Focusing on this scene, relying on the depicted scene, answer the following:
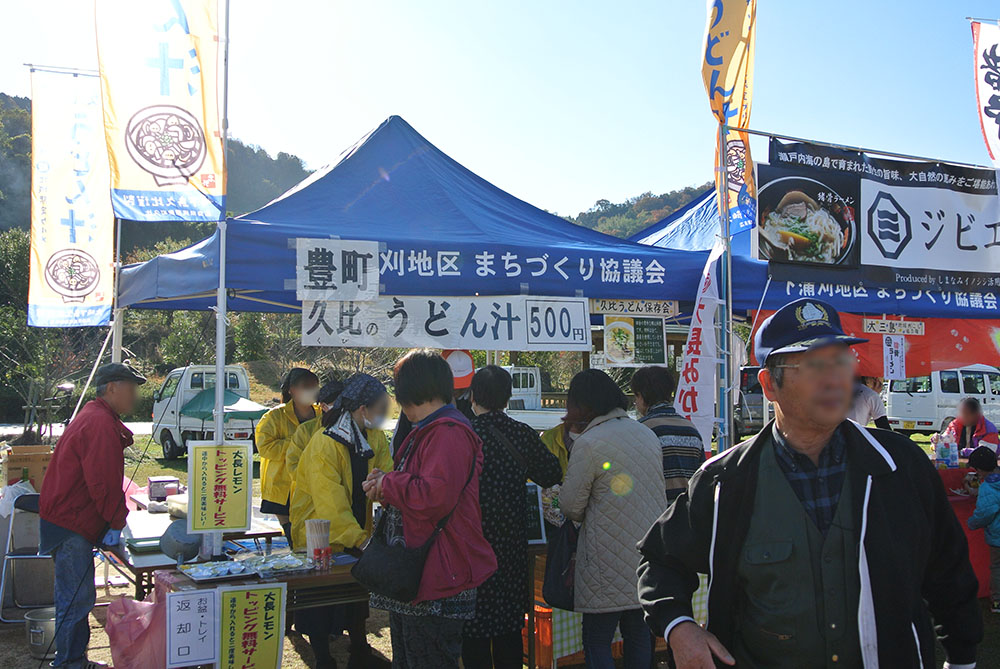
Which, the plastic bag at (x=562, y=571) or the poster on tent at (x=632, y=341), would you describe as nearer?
the plastic bag at (x=562, y=571)

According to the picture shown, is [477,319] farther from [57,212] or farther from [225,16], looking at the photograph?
[57,212]

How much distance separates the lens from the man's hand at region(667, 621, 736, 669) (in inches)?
61.6

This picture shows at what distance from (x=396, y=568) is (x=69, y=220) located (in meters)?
4.94

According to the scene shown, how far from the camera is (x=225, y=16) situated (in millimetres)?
4020

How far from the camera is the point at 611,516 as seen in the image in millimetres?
3299

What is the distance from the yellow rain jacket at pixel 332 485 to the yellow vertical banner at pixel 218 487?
0.98 ft

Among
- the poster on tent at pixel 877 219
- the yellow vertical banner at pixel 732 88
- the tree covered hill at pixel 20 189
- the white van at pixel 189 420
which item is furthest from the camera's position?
the tree covered hill at pixel 20 189

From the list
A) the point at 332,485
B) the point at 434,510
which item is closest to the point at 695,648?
the point at 434,510

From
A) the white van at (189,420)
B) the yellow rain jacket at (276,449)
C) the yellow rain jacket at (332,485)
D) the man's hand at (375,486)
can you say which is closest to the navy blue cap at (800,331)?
the man's hand at (375,486)

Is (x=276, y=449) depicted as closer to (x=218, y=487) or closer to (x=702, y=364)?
(x=218, y=487)

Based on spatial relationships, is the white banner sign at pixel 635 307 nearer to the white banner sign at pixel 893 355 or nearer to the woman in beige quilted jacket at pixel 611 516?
the woman in beige quilted jacket at pixel 611 516

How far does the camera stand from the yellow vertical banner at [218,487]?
368 cm

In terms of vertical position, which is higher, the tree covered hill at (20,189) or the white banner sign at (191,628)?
the tree covered hill at (20,189)

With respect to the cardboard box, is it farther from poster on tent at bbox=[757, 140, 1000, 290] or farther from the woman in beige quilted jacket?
poster on tent at bbox=[757, 140, 1000, 290]
